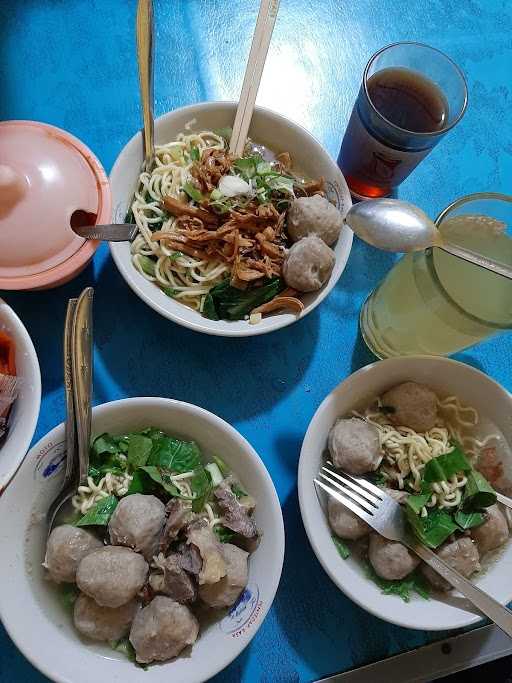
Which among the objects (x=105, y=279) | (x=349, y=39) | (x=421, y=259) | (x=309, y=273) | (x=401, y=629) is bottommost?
(x=401, y=629)

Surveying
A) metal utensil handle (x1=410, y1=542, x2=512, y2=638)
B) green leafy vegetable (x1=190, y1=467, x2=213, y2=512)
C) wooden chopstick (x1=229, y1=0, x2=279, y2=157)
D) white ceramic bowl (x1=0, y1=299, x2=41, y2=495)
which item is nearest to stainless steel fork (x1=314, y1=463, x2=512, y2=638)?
metal utensil handle (x1=410, y1=542, x2=512, y2=638)

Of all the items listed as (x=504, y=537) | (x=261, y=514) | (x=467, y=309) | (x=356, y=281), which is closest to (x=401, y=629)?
(x=504, y=537)

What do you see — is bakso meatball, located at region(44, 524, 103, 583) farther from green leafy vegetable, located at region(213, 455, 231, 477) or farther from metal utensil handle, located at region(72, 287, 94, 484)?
green leafy vegetable, located at region(213, 455, 231, 477)

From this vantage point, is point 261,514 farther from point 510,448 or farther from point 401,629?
point 510,448

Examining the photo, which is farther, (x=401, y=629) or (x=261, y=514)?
(x=401, y=629)

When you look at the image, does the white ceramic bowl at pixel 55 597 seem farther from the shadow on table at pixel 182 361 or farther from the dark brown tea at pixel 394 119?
the dark brown tea at pixel 394 119

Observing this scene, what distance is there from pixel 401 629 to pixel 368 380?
566 millimetres

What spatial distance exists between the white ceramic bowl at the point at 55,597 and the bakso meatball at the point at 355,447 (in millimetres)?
165

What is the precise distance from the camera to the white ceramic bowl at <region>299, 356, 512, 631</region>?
1.16m

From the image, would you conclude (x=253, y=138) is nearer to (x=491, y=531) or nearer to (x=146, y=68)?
(x=146, y=68)

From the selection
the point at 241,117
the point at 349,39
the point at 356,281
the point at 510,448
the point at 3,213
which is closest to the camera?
the point at 3,213

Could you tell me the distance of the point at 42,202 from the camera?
1.21 metres

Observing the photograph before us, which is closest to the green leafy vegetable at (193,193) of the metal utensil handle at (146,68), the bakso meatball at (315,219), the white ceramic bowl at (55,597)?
the metal utensil handle at (146,68)

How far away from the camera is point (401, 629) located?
4.33 ft
